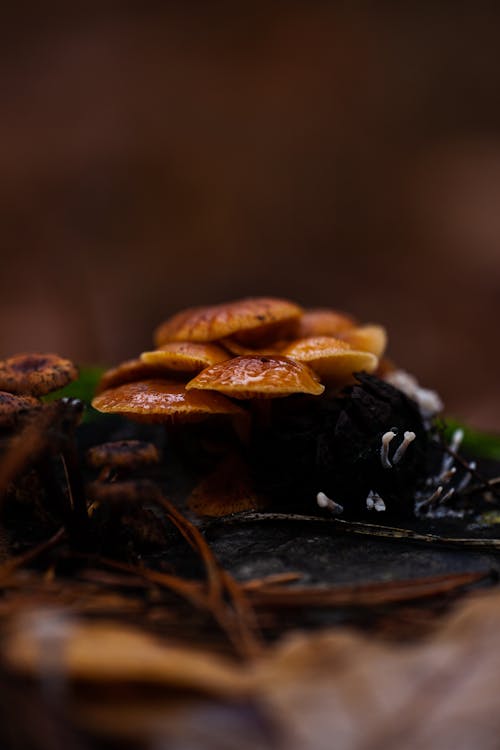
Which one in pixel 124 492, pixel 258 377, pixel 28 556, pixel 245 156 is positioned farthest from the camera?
pixel 245 156


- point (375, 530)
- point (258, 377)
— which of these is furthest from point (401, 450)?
point (258, 377)

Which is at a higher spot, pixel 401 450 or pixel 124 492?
pixel 124 492

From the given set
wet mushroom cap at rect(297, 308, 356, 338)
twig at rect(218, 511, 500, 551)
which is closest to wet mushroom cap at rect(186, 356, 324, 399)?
twig at rect(218, 511, 500, 551)

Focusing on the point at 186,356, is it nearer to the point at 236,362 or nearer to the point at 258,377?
the point at 236,362

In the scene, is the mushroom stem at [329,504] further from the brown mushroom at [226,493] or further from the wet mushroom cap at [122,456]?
the wet mushroom cap at [122,456]

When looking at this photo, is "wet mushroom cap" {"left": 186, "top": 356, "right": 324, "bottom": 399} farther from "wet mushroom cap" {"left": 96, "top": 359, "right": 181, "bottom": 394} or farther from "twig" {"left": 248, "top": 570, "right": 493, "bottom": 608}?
"twig" {"left": 248, "top": 570, "right": 493, "bottom": 608}

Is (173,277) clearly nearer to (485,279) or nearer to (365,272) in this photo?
(365,272)
